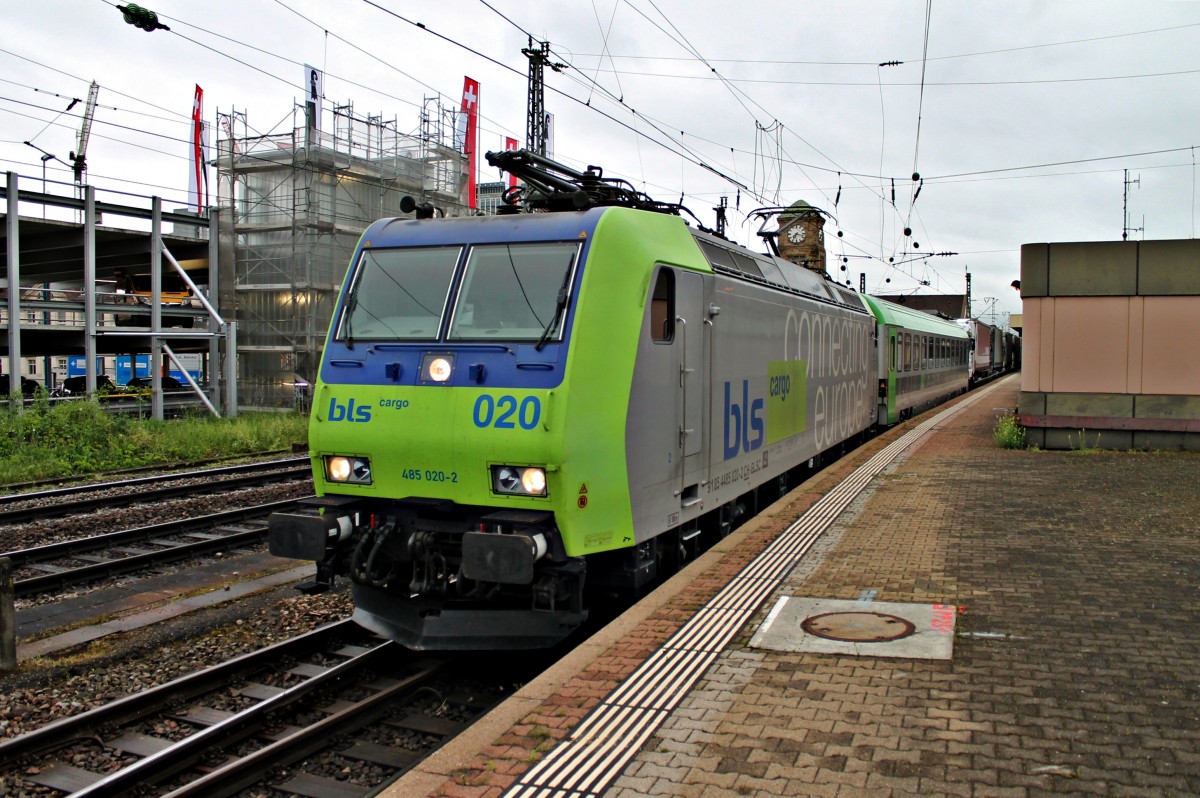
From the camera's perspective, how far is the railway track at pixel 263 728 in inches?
200

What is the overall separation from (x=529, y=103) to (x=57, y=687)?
17.6 metres

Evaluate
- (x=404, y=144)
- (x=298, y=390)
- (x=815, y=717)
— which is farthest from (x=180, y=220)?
(x=815, y=717)

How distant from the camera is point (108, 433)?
63.3 ft

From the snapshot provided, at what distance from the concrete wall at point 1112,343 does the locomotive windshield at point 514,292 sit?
43.3ft

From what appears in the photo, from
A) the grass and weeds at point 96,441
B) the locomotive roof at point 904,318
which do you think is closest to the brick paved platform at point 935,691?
the locomotive roof at point 904,318

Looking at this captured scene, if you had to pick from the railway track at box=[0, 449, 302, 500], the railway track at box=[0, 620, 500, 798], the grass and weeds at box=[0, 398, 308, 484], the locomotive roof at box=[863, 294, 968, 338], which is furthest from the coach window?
the grass and weeds at box=[0, 398, 308, 484]

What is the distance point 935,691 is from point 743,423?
14.9 feet

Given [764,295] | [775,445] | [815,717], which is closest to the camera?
[815,717]

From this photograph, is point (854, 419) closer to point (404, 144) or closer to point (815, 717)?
point (815, 717)

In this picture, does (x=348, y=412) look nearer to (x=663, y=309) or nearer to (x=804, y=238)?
(x=663, y=309)

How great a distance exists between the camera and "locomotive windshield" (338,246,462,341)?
272 inches

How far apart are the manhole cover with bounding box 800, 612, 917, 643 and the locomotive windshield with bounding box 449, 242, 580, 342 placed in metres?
2.72

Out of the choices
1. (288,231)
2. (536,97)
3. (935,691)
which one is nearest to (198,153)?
(288,231)

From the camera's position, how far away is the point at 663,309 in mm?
7230
